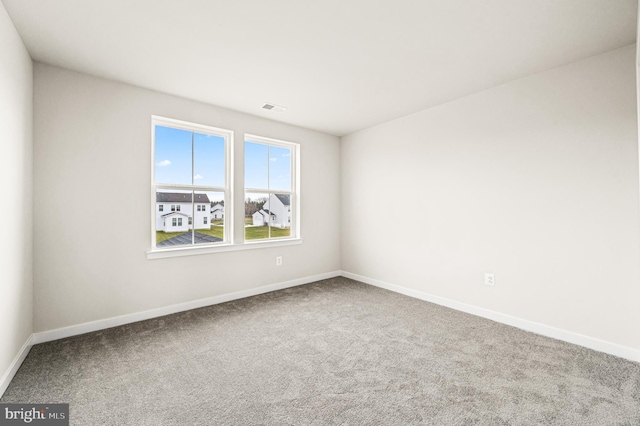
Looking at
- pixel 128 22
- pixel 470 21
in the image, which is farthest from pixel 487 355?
pixel 128 22

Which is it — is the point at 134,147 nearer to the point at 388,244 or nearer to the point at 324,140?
the point at 324,140

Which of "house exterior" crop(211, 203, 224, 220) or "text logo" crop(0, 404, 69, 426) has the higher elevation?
"house exterior" crop(211, 203, 224, 220)

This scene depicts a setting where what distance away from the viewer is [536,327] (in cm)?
275

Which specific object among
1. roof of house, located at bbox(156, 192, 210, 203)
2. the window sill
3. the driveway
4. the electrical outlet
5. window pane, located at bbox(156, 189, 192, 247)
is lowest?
the electrical outlet

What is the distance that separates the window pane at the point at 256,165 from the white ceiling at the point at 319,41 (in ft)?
3.26

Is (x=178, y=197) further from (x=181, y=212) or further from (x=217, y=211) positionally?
(x=217, y=211)

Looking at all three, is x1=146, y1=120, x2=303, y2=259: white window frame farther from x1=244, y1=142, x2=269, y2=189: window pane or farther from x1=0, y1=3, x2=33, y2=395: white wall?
x1=0, y1=3, x2=33, y2=395: white wall

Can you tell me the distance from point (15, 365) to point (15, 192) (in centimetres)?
127

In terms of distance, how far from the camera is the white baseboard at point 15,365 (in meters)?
1.85

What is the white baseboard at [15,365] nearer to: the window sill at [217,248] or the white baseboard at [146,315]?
the white baseboard at [146,315]

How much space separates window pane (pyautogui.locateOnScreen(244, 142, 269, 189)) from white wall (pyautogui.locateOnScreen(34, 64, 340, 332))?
17.9 inches

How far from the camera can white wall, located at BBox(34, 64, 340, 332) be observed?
2562mm

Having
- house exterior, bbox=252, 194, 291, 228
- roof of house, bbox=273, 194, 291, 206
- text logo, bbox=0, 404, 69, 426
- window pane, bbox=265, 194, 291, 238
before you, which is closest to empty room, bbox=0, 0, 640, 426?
text logo, bbox=0, 404, 69, 426

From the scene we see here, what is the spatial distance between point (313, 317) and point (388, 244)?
5.56 ft
